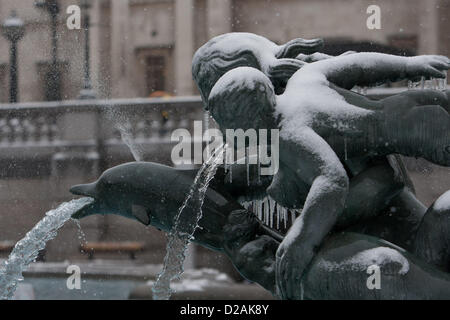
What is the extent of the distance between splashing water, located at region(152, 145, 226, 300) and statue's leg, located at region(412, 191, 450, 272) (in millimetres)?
1094

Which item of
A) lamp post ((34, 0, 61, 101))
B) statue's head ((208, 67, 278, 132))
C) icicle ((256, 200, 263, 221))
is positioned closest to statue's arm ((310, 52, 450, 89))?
statue's head ((208, 67, 278, 132))

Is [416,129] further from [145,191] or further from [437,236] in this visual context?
[145,191]

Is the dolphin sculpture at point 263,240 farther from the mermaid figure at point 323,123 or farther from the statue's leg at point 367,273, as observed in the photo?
the mermaid figure at point 323,123

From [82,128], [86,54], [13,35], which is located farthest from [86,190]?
[86,54]

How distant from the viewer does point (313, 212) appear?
2951 mm

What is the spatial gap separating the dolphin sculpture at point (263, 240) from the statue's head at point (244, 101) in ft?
1.84

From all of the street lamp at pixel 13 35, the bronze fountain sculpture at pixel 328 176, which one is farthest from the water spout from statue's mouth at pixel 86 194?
the street lamp at pixel 13 35

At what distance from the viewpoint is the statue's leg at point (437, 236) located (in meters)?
3.08

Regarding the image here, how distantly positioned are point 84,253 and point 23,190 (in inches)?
60.0

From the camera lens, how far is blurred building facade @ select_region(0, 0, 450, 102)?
44.7ft

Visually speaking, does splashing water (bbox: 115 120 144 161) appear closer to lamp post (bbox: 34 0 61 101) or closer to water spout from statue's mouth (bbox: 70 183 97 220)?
lamp post (bbox: 34 0 61 101)

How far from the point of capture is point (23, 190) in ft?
40.4

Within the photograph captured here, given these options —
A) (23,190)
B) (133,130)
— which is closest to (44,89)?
(23,190)
